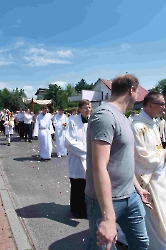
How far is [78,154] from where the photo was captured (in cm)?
429

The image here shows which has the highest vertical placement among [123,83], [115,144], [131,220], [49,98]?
[49,98]

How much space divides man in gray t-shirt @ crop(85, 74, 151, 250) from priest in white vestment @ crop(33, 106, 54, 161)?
7.74m

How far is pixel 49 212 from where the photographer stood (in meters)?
4.64

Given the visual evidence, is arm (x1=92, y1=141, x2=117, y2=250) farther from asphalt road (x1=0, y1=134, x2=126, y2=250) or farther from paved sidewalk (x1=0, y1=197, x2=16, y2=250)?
paved sidewalk (x1=0, y1=197, x2=16, y2=250)

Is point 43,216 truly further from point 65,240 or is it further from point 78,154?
point 78,154

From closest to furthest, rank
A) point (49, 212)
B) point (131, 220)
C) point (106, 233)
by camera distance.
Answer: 1. point (106, 233)
2. point (131, 220)
3. point (49, 212)

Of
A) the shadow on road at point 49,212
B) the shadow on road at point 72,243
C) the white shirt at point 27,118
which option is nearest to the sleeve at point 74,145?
the shadow on road at point 49,212

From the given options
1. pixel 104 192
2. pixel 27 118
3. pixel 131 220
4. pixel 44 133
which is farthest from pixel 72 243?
pixel 27 118

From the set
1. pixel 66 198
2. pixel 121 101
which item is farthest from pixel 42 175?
pixel 121 101

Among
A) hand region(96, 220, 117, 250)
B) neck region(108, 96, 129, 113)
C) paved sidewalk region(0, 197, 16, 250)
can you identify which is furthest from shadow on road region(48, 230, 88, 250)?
neck region(108, 96, 129, 113)

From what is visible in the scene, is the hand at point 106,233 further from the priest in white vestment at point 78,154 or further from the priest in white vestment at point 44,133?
the priest in white vestment at point 44,133

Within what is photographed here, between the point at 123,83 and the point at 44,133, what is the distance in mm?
8274

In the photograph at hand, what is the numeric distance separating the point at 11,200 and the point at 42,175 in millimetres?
2151

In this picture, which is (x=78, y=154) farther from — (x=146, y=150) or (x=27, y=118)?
(x=27, y=118)
